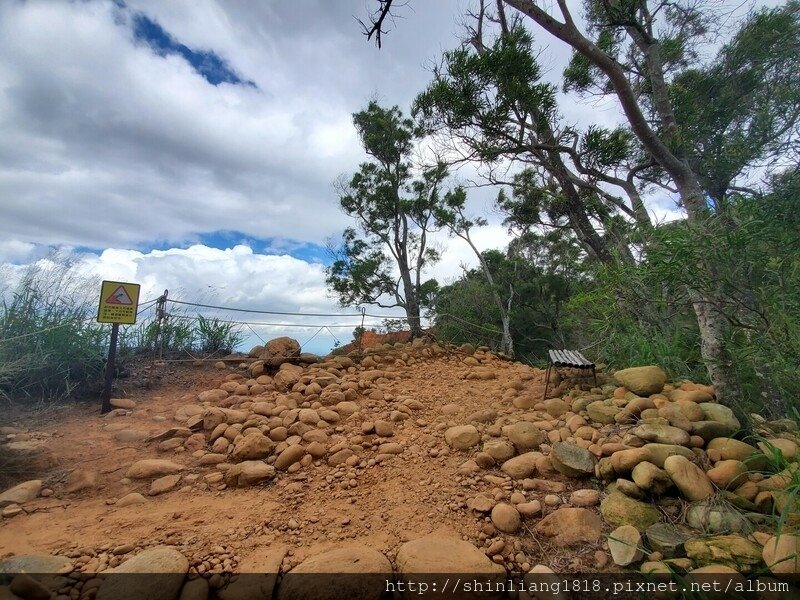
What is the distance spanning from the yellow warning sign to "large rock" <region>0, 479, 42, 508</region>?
1.73 m

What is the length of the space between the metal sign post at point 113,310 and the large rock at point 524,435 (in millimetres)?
3897

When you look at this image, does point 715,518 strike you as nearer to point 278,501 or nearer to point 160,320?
point 278,501

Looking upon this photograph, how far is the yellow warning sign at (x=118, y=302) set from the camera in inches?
157

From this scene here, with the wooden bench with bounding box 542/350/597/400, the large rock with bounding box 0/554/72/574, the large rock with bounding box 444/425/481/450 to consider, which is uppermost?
the wooden bench with bounding box 542/350/597/400

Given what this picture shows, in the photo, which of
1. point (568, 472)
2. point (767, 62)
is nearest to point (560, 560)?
point (568, 472)

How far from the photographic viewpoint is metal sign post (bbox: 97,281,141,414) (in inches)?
A: 157

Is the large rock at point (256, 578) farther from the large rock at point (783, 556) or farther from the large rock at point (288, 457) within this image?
the large rock at point (783, 556)

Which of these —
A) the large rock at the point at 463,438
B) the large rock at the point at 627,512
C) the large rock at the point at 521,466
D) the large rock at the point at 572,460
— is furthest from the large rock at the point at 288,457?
the large rock at the point at 627,512

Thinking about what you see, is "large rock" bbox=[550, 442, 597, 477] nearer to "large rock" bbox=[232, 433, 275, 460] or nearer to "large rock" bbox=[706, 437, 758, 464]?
"large rock" bbox=[706, 437, 758, 464]

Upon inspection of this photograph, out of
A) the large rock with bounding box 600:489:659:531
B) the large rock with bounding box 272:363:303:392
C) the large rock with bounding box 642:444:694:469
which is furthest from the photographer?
the large rock with bounding box 272:363:303:392

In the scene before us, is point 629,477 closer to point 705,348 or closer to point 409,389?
point 705,348

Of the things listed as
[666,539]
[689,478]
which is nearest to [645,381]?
[689,478]

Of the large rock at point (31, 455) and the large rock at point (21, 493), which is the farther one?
the large rock at point (31, 455)

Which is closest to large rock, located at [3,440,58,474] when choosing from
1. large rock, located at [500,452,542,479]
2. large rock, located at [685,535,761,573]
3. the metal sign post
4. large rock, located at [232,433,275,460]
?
the metal sign post
